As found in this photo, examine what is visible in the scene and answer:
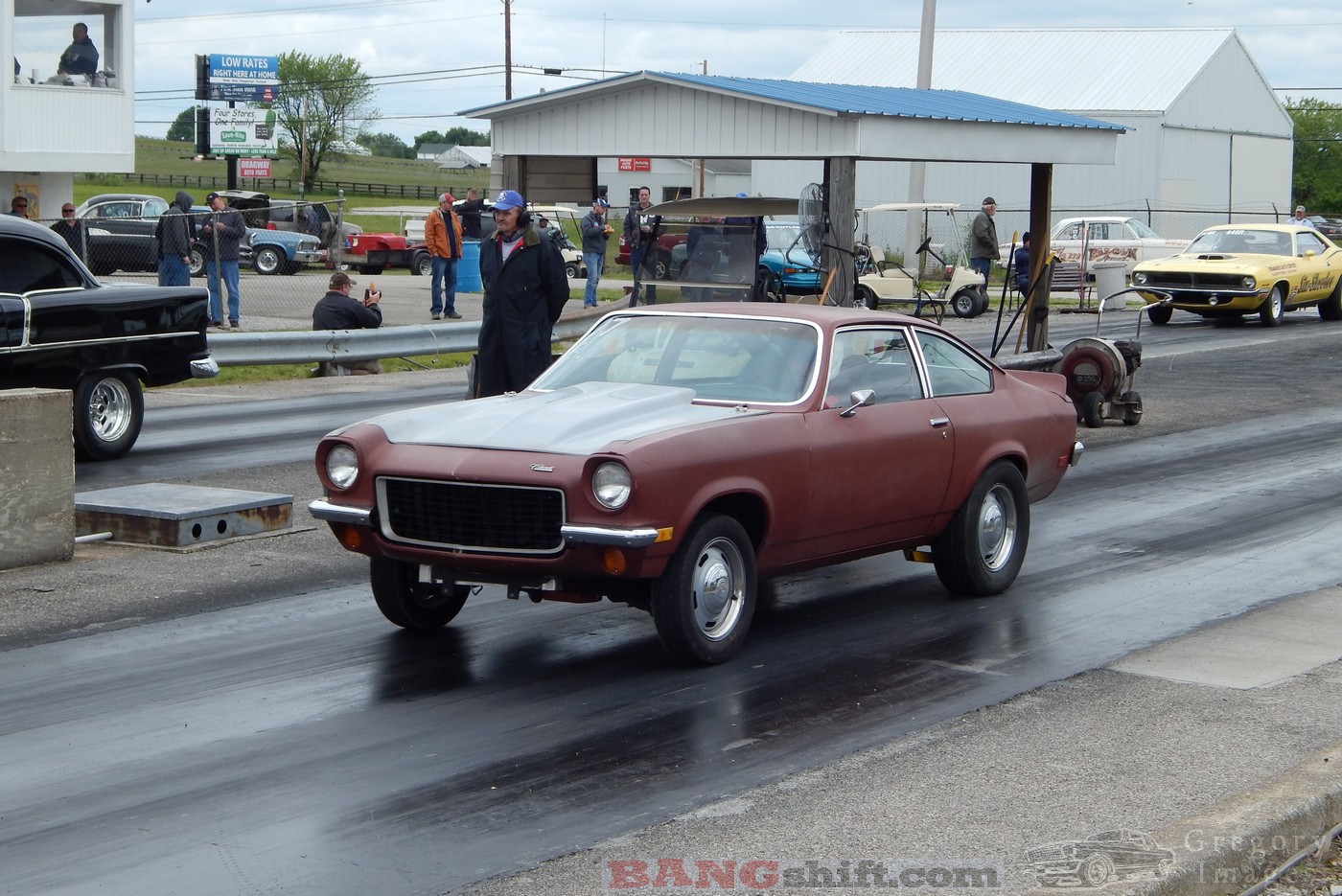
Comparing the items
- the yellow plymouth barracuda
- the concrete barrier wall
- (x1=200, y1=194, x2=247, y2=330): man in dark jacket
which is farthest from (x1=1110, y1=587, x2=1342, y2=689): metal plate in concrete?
the yellow plymouth barracuda

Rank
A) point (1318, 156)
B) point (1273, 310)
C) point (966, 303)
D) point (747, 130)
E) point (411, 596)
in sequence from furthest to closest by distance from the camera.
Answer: point (1318, 156)
point (966, 303)
point (1273, 310)
point (747, 130)
point (411, 596)

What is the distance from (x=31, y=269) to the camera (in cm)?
1162

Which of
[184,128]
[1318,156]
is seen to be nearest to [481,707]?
[1318,156]

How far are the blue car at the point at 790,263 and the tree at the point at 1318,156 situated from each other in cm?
7249

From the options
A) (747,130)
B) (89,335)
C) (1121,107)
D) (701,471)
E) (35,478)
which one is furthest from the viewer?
(1121,107)

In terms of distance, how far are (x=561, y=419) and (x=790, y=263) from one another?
2065 centimetres

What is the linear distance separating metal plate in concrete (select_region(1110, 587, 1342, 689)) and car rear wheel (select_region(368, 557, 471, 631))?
2998mm

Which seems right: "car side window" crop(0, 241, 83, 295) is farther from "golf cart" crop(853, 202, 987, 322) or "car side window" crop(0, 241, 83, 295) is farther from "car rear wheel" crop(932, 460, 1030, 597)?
"golf cart" crop(853, 202, 987, 322)

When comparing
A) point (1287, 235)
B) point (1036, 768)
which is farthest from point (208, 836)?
point (1287, 235)

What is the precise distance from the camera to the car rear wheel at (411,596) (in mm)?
7227

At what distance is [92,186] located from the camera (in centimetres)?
7362

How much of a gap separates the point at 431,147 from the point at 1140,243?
144642 millimetres

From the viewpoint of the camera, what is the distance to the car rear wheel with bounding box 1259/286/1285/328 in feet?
88.6

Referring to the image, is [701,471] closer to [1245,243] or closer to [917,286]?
[917,286]
